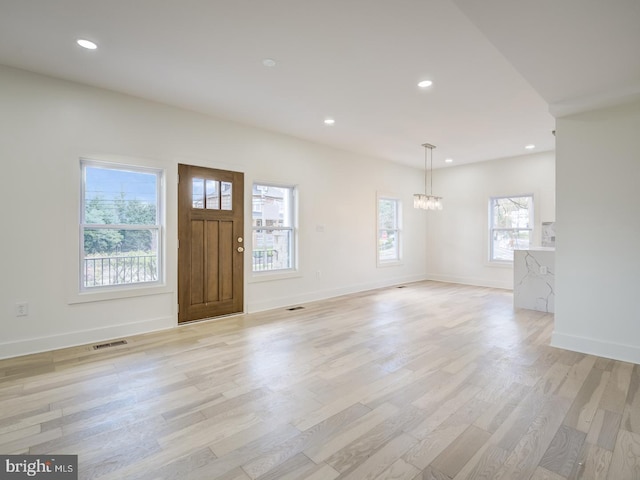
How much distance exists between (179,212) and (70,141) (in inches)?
52.6

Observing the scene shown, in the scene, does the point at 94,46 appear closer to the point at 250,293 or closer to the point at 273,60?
the point at 273,60

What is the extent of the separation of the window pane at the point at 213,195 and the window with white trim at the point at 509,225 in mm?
5890

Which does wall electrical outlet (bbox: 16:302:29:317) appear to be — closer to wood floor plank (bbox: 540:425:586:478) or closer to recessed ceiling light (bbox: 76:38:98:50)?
recessed ceiling light (bbox: 76:38:98:50)

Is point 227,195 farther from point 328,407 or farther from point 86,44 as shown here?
point 328,407

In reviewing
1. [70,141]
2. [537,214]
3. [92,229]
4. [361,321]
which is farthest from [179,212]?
[537,214]

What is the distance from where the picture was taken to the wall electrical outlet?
324 centimetres

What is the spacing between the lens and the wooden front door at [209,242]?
4301 mm

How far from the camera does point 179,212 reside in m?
4.25

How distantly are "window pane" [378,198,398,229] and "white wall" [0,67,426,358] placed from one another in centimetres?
232

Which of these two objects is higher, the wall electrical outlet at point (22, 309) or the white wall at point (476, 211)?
the white wall at point (476, 211)

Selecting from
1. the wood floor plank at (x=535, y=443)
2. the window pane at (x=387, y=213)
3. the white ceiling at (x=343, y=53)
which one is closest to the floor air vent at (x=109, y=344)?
the white ceiling at (x=343, y=53)

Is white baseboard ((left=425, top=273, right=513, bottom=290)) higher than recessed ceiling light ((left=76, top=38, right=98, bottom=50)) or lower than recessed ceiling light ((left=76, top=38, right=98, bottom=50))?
lower

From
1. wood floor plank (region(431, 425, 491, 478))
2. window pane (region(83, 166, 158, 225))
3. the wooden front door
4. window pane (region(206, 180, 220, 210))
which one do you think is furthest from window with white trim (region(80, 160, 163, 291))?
wood floor plank (region(431, 425, 491, 478))

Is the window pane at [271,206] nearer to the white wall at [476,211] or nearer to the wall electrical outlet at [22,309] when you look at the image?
the wall electrical outlet at [22,309]
